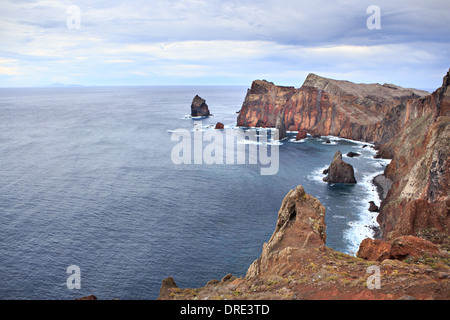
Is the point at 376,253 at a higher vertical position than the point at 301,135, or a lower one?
lower

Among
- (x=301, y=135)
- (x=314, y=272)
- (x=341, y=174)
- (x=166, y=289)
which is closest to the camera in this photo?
(x=314, y=272)

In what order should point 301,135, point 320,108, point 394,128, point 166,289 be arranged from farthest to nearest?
point 320,108 < point 301,135 < point 394,128 < point 166,289

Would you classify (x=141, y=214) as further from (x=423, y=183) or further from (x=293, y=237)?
(x=423, y=183)

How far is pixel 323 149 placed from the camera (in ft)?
454

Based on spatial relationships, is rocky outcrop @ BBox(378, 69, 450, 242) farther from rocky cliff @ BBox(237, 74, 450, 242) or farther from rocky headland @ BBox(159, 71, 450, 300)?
rocky headland @ BBox(159, 71, 450, 300)

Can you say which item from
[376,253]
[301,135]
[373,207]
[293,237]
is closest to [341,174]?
[373,207]

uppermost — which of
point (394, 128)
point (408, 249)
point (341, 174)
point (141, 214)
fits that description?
point (394, 128)

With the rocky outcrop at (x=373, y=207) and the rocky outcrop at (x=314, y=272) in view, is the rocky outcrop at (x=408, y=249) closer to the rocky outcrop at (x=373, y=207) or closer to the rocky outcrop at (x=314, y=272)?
the rocky outcrop at (x=314, y=272)

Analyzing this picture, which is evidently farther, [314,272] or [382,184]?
[382,184]

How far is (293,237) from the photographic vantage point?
31.3 m

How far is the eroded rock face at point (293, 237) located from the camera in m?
28.5

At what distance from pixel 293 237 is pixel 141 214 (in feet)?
151

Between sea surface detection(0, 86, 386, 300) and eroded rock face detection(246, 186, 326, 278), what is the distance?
2013 centimetres

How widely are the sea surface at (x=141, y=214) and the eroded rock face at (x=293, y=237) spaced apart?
2013cm
